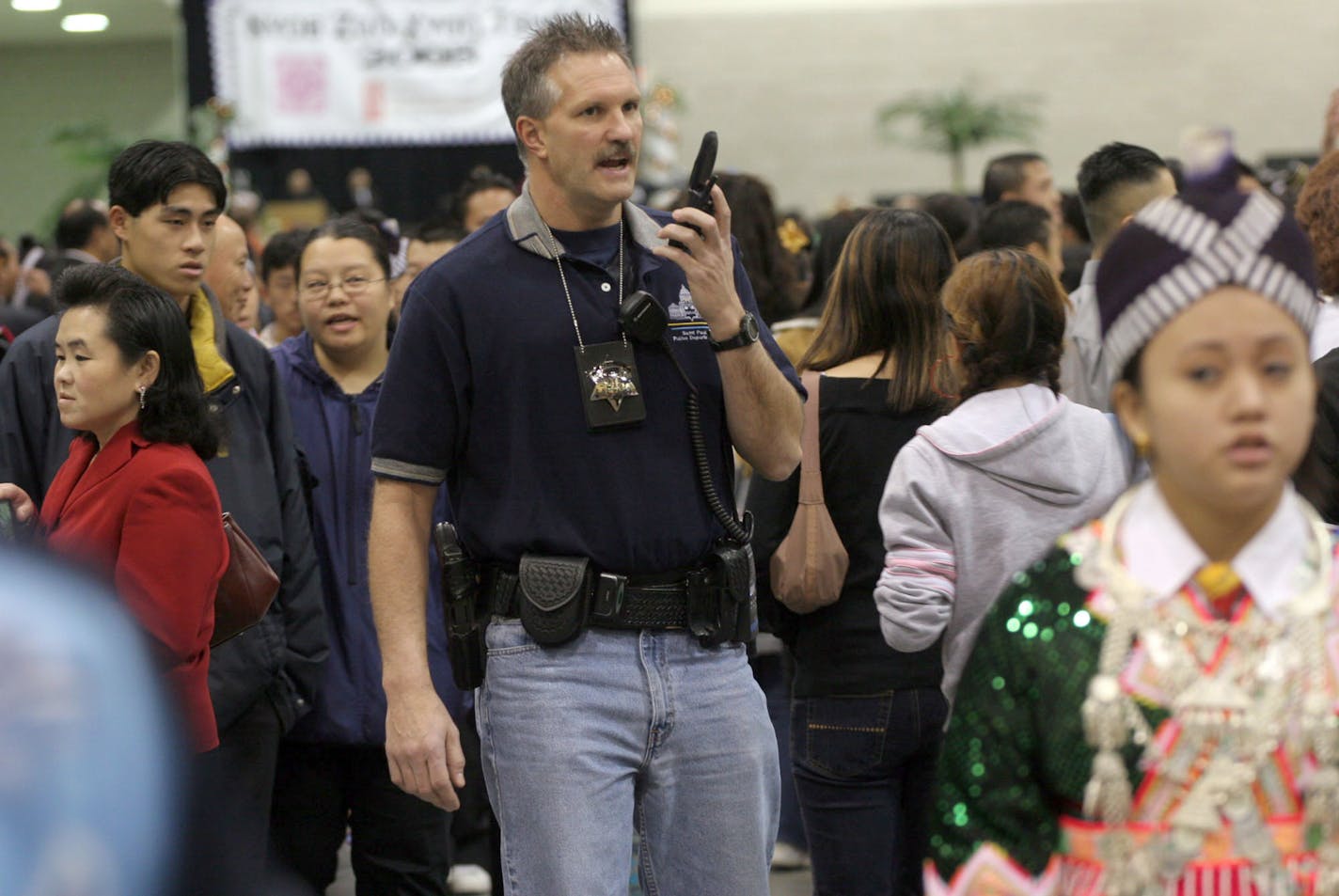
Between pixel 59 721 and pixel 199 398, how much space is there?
2.19 m

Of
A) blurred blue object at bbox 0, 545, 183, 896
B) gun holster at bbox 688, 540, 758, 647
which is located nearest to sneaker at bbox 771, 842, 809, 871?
gun holster at bbox 688, 540, 758, 647

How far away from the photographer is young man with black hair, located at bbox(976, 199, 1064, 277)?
5.53 m

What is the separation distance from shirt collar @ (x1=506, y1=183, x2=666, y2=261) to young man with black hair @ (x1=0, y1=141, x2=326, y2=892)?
3.36 feet

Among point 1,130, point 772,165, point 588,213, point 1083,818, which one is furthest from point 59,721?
point 1,130

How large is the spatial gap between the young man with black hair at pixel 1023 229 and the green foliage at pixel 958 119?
41.0 ft

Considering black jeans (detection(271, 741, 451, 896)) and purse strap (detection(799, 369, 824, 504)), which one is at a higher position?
purse strap (detection(799, 369, 824, 504))

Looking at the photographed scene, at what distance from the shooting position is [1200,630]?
6.02 ft

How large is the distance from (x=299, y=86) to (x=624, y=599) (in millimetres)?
14627

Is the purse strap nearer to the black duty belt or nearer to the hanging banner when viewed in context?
the black duty belt

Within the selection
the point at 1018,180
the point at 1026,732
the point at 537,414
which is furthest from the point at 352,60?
the point at 1026,732

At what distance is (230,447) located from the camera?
153 inches

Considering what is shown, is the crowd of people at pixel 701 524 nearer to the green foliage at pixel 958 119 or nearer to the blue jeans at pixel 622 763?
the blue jeans at pixel 622 763

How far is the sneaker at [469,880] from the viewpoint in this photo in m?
5.52

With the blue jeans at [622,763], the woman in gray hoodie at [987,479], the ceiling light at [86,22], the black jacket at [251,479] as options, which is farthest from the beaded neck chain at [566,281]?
the ceiling light at [86,22]
